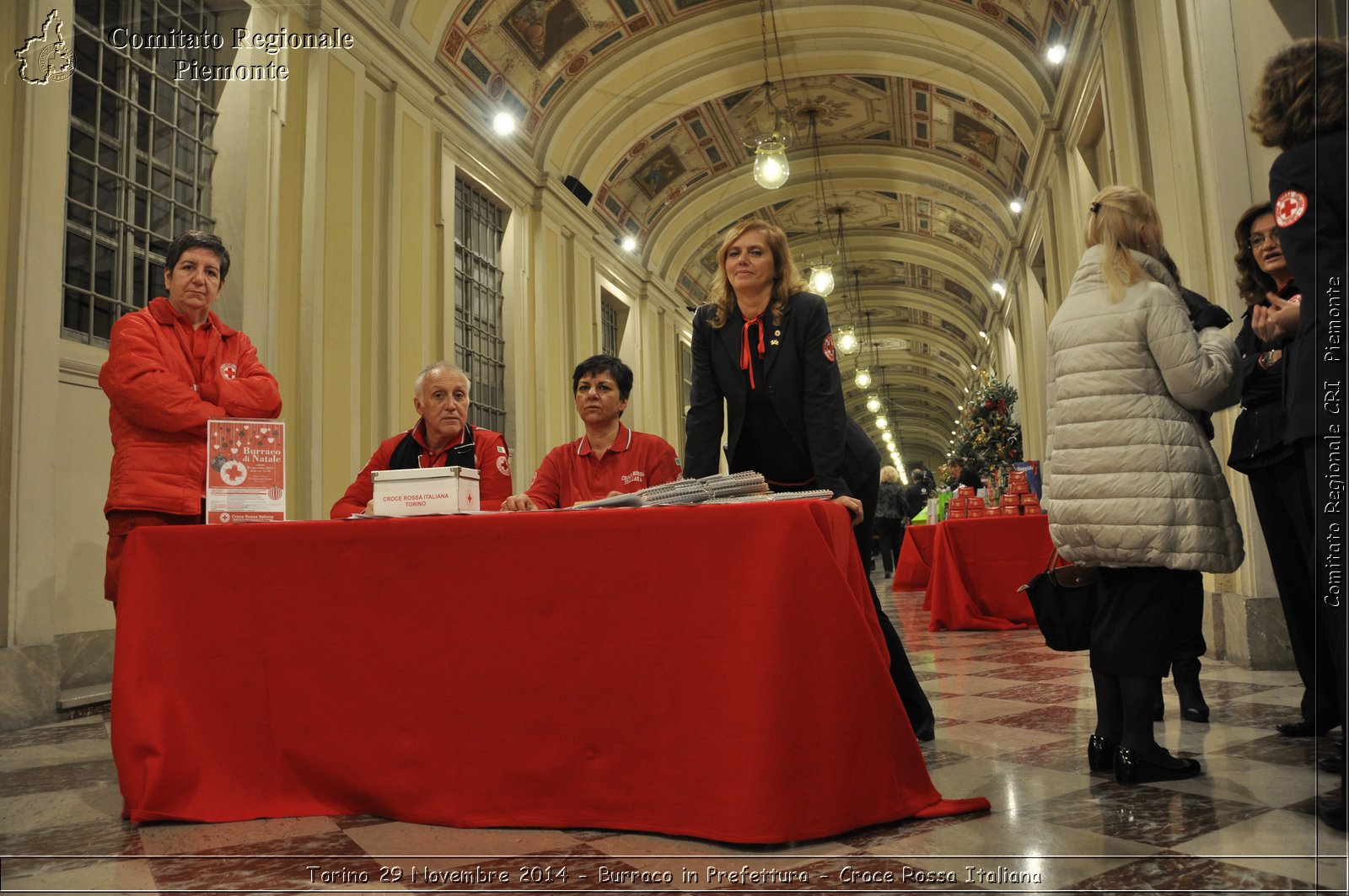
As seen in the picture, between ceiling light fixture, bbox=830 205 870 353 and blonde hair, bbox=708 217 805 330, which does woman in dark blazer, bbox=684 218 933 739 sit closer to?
blonde hair, bbox=708 217 805 330

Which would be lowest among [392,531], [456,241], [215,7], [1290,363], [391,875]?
[391,875]

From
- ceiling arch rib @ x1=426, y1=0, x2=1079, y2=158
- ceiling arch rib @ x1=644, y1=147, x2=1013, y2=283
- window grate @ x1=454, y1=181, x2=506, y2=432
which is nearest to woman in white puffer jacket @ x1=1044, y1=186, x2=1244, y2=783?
ceiling arch rib @ x1=426, y1=0, x2=1079, y2=158

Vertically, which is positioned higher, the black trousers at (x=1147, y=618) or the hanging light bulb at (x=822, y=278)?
the hanging light bulb at (x=822, y=278)

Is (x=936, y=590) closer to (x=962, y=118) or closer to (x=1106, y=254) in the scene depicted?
(x=1106, y=254)

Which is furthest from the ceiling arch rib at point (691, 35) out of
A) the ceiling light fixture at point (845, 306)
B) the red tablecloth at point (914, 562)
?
the ceiling light fixture at point (845, 306)

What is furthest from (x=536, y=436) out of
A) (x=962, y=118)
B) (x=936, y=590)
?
(x=962, y=118)

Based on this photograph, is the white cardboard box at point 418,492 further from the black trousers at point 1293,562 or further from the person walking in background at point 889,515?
the person walking in background at point 889,515

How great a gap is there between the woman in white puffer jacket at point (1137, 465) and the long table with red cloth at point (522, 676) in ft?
2.13

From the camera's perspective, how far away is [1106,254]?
8.56 ft

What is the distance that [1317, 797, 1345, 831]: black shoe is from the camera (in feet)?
6.52

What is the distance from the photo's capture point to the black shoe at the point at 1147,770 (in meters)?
2.50

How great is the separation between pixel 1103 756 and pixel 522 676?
1.67 metres

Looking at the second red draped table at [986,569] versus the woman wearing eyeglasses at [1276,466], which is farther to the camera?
the second red draped table at [986,569]

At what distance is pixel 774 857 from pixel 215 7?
22.9 ft
